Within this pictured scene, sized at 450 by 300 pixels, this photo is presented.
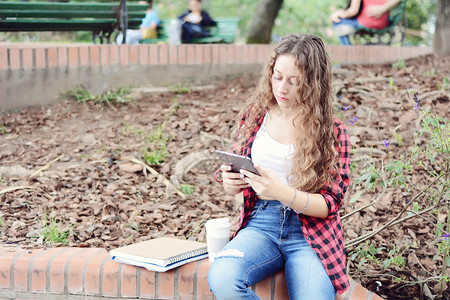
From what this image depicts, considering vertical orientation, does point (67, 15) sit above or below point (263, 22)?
above

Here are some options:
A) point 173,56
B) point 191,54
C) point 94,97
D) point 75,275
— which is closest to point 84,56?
point 94,97

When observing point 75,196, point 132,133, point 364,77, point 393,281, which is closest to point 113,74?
point 132,133

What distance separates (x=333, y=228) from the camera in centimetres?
227

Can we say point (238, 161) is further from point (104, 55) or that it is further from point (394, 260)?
point (104, 55)

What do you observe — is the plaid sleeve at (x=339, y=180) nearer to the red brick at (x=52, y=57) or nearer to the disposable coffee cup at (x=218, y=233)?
the disposable coffee cup at (x=218, y=233)

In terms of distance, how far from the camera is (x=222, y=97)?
470cm

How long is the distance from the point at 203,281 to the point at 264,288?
274 millimetres

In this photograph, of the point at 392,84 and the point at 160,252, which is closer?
the point at 160,252

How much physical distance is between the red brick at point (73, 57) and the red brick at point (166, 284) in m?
2.66

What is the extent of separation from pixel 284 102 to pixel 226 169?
37cm

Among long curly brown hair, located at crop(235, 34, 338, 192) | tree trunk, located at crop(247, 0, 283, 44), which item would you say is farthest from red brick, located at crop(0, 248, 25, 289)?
tree trunk, located at crop(247, 0, 283, 44)

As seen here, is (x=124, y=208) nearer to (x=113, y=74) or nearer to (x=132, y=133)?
(x=132, y=133)

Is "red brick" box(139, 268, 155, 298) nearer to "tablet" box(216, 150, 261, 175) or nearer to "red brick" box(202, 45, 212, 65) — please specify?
"tablet" box(216, 150, 261, 175)

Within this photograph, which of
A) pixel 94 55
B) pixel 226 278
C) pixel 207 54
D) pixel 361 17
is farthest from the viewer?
pixel 361 17
